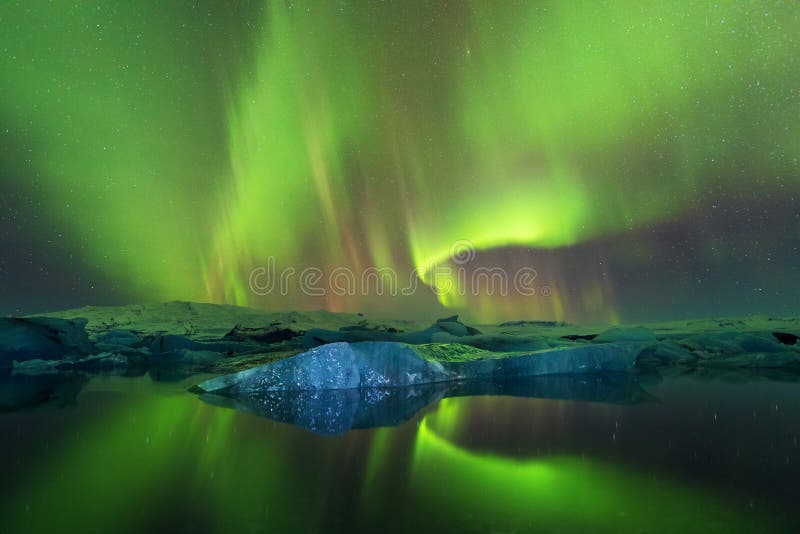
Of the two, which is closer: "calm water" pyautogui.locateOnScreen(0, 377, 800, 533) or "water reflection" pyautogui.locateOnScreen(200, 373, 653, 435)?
"calm water" pyautogui.locateOnScreen(0, 377, 800, 533)

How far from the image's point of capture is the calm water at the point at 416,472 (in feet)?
9.23

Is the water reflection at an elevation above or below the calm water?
above

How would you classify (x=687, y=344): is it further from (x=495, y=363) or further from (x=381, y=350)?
(x=381, y=350)

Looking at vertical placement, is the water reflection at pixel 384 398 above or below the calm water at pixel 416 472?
above

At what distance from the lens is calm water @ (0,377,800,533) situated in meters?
2.81

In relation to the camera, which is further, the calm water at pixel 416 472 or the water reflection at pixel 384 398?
the water reflection at pixel 384 398

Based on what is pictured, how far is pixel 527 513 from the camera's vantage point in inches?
114

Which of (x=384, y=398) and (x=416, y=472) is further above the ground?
(x=384, y=398)

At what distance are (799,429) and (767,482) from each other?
2627mm

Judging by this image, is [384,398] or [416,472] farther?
[384,398]

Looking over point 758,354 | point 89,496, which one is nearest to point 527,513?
point 89,496

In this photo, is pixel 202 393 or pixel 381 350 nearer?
pixel 202 393

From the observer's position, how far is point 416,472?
3.75 metres

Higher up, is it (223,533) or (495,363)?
(495,363)
